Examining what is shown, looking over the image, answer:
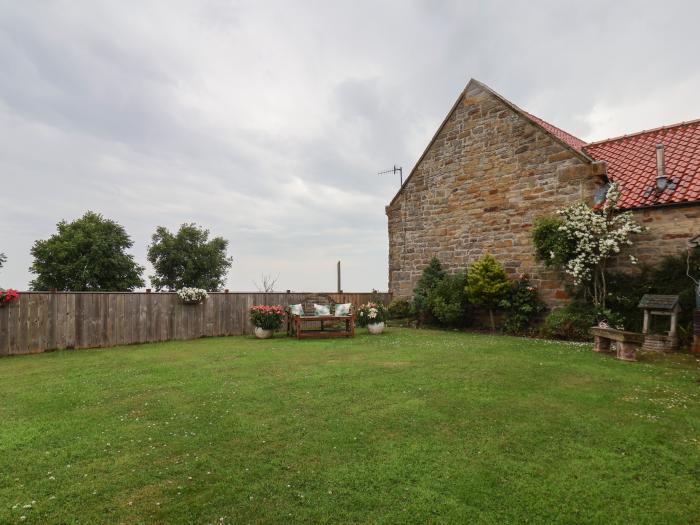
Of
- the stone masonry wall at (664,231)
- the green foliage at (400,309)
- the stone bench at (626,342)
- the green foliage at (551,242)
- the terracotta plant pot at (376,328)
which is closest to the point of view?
the stone bench at (626,342)

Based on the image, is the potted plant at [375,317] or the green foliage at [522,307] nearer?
the green foliage at [522,307]

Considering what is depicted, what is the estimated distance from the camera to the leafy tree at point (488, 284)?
1119cm

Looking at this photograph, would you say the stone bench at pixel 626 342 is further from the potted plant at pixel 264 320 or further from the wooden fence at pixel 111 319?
the wooden fence at pixel 111 319

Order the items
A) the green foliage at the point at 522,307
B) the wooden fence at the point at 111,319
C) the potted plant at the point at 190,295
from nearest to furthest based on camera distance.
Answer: the wooden fence at the point at 111,319 < the green foliage at the point at 522,307 < the potted plant at the point at 190,295

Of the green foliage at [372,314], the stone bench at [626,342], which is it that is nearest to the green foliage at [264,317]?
the green foliage at [372,314]

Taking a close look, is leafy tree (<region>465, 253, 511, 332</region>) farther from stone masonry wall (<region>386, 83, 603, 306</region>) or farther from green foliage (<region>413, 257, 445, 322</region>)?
green foliage (<region>413, 257, 445, 322</region>)

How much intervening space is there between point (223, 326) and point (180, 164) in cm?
746

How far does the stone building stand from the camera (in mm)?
9227

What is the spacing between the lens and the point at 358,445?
319 cm

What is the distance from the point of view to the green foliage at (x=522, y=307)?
10.9 m

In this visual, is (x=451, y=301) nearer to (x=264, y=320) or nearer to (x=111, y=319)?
(x=264, y=320)

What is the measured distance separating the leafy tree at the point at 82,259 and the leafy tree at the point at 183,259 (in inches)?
166

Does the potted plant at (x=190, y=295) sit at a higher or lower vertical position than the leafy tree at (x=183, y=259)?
lower

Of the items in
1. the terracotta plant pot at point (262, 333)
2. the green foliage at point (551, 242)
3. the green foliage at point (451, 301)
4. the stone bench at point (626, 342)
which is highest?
the green foliage at point (551, 242)
